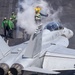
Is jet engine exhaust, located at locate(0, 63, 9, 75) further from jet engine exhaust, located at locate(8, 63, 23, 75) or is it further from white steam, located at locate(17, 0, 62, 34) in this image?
white steam, located at locate(17, 0, 62, 34)

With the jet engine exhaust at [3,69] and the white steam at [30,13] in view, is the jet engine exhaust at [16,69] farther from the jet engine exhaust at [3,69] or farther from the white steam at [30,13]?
the white steam at [30,13]

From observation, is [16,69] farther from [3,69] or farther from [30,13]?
[30,13]

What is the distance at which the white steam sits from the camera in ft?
120

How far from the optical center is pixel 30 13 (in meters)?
39.2

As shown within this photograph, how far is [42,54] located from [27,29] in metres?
9.80

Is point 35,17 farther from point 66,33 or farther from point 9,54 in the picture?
point 9,54

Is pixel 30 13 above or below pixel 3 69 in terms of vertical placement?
above

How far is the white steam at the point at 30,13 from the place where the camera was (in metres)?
36.7

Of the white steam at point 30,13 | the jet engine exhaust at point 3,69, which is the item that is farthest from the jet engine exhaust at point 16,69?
the white steam at point 30,13

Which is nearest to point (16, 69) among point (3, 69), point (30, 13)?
point (3, 69)

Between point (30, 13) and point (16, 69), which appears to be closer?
point (16, 69)

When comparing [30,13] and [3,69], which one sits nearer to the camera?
[3,69]

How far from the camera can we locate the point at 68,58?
26484 mm

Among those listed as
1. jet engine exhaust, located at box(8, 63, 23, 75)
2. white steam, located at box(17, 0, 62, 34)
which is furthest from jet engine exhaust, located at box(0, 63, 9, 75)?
white steam, located at box(17, 0, 62, 34)
